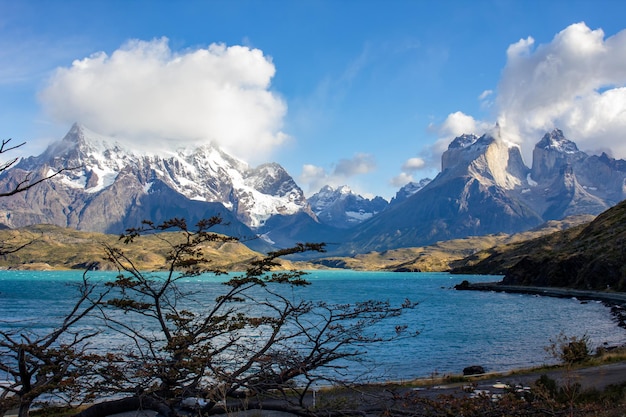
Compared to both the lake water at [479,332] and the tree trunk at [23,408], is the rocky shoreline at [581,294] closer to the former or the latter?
the lake water at [479,332]

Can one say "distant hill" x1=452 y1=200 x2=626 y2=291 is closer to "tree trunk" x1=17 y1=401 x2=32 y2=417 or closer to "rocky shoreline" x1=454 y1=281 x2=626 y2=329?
"rocky shoreline" x1=454 y1=281 x2=626 y2=329

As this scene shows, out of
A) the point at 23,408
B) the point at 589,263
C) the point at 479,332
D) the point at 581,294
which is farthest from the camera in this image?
the point at 589,263

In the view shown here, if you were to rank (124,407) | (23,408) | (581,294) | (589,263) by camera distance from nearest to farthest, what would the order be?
(23,408) < (124,407) < (581,294) < (589,263)

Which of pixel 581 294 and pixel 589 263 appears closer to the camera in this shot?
pixel 581 294

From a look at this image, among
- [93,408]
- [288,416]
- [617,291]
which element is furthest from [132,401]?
[617,291]

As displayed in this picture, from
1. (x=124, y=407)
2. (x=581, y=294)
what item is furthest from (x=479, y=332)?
(x=124, y=407)

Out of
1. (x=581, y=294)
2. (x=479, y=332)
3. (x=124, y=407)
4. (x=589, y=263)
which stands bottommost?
(x=479, y=332)

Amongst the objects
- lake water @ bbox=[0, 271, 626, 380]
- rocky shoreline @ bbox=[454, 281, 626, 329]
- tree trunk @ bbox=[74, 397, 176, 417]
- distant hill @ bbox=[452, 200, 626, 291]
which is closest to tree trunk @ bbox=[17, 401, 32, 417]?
tree trunk @ bbox=[74, 397, 176, 417]

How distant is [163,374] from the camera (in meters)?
11.8

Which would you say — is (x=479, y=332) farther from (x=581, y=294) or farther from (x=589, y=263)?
(x=589, y=263)

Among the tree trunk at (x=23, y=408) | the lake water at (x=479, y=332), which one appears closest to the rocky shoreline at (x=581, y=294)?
the lake water at (x=479, y=332)

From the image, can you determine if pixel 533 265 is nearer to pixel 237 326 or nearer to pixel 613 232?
pixel 613 232

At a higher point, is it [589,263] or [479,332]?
[589,263]

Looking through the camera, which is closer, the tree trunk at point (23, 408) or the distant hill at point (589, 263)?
the tree trunk at point (23, 408)
